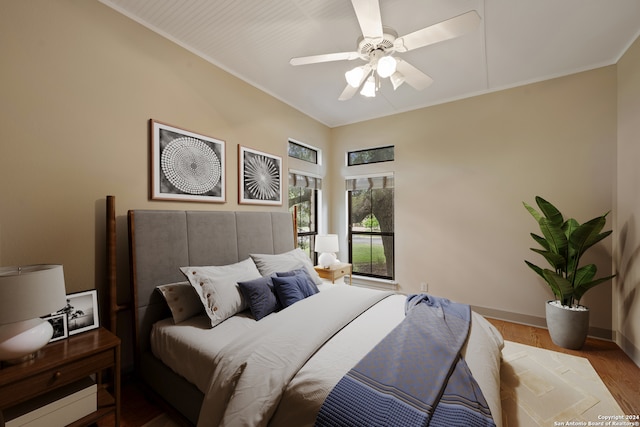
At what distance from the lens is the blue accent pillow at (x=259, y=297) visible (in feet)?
6.70

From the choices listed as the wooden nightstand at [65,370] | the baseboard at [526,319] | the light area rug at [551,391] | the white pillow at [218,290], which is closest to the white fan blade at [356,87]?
the white pillow at [218,290]

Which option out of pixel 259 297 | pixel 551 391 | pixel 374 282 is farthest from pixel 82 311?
pixel 374 282

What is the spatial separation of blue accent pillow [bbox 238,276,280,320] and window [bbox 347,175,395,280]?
251 centimetres

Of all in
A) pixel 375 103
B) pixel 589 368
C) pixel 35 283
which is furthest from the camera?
pixel 375 103

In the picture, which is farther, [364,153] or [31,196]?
[364,153]

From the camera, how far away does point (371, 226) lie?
4.40 meters

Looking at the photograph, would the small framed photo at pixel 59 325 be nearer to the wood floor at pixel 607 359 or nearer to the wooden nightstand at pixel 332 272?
the wooden nightstand at pixel 332 272

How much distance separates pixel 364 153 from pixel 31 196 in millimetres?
3888

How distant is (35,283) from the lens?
1.28 meters

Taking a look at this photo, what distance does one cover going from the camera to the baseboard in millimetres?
2786

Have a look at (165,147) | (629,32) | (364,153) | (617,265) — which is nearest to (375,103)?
(364,153)

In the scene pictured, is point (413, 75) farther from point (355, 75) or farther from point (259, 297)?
point (259, 297)

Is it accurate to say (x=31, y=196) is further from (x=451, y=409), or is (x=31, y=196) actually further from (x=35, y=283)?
(x=451, y=409)

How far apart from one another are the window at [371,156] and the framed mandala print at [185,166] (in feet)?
7.86
